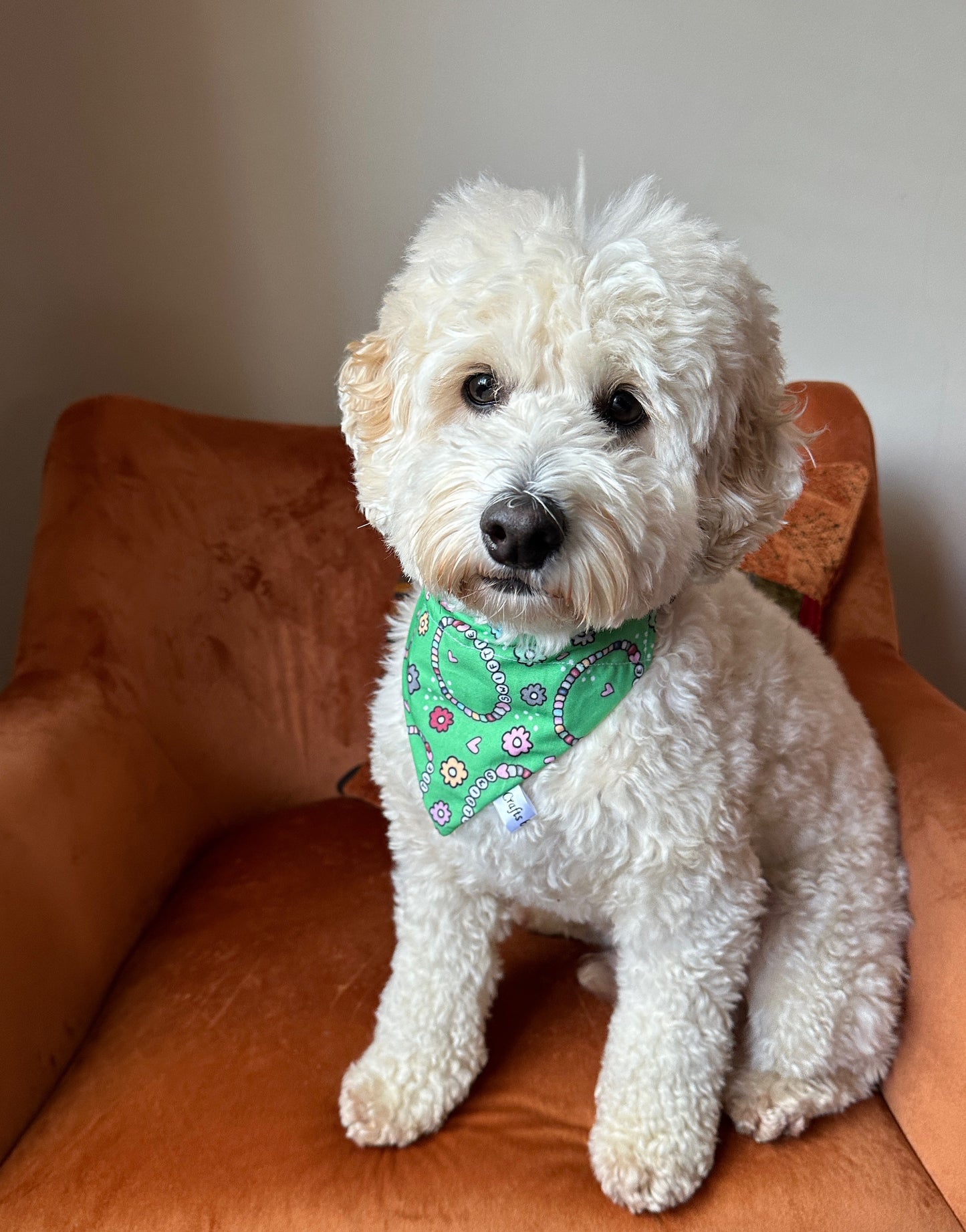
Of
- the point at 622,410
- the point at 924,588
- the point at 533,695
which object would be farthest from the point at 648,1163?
the point at 924,588

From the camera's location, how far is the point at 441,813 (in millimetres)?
1155

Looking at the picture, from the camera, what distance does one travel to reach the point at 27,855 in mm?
1256

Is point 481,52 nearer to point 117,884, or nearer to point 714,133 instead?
point 714,133

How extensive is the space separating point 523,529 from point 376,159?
1.46 metres

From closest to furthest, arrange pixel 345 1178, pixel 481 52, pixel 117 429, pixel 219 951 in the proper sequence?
pixel 345 1178 < pixel 219 951 < pixel 117 429 < pixel 481 52

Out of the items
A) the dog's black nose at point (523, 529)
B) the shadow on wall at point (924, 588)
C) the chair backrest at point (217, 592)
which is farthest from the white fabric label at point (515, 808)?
the shadow on wall at point (924, 588)

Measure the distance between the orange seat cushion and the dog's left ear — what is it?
73 centimetres

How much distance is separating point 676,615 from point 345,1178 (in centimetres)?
78

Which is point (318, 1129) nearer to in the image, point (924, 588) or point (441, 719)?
point (441, 719)

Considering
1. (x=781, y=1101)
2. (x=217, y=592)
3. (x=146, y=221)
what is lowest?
(x=781, y=1101)

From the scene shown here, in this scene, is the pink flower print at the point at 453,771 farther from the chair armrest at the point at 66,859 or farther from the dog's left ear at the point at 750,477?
the chair armrest at the point at 66,859

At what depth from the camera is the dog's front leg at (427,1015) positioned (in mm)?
1172

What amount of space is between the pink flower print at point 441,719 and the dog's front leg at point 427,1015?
0.22m

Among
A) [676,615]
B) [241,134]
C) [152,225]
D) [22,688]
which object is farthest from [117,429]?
[676,615]
